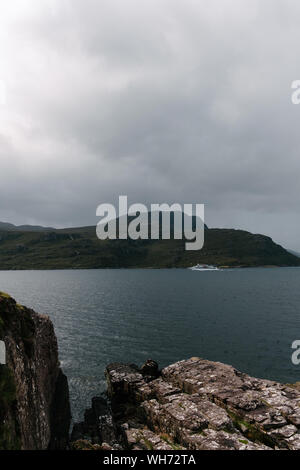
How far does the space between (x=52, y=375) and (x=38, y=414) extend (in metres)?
11.5

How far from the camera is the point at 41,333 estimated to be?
31.4m

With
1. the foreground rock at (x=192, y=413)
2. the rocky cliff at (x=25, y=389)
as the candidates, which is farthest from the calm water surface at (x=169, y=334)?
the rocky cliff at (x=25, y=389)

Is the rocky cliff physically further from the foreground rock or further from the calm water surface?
the calm water surface

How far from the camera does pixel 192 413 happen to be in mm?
25375

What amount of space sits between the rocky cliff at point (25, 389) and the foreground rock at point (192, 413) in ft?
10.9

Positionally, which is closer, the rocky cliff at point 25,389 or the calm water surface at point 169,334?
the rocky cliff at point 25,389

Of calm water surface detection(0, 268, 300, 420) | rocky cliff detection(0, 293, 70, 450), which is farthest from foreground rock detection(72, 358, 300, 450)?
calm water surface detection(0, 268, 300, 420)

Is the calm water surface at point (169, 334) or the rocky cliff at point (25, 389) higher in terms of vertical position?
the rocky cliff at point (25, 389)

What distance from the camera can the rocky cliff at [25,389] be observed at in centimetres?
1658

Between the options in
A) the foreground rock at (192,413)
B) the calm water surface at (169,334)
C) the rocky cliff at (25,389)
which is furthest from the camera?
the calm water surface at (169,334)

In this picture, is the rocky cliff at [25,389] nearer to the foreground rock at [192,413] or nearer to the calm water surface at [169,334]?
the foreground rock at [192,413]

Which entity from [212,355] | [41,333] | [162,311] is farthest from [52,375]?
[162,311]

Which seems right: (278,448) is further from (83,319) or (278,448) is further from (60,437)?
(83,319)
